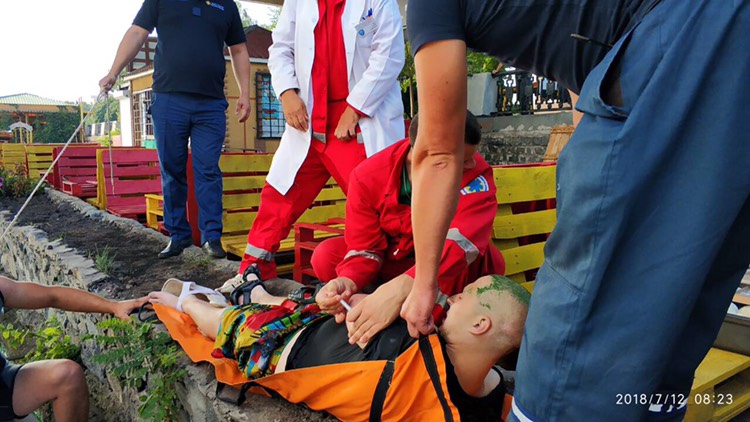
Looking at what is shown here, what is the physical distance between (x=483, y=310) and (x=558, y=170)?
0.74 metres

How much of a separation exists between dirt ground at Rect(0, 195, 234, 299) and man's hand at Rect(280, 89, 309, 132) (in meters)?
1.29

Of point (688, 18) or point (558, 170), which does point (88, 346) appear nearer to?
point (558, 170)

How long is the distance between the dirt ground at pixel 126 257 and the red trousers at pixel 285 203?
1.98ft

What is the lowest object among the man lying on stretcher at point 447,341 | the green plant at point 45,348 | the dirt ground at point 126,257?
the green plant at point 45,348

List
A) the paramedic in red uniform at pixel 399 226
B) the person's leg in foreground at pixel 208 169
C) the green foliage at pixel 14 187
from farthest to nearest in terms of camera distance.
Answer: the green foliage at pixel 14 187, the person's leg in foreground at pixel 208 169, the paramedic in red uniform at pixel 399 226

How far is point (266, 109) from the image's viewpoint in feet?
54.0

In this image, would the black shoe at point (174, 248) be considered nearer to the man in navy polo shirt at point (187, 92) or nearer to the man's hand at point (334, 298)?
the man in navy polo shirt at point (187, 92)

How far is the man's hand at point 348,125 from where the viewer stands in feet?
10.0

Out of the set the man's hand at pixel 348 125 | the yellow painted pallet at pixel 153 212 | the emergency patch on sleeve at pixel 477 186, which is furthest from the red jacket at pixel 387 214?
the yellow painted pallet at pixel 153 212

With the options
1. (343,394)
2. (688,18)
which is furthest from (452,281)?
(688,18)

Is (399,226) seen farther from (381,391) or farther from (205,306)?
(205,306)

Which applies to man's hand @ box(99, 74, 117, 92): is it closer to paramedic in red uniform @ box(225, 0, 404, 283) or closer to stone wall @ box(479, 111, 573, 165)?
paramedic in red uniform @ box(225, 0, 404, 283)

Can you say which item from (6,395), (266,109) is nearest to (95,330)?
(6,395)

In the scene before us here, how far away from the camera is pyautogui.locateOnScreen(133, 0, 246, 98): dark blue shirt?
4.26 m
